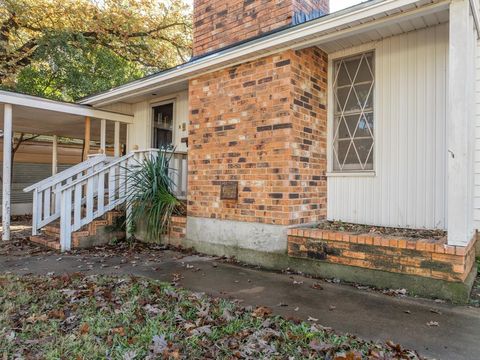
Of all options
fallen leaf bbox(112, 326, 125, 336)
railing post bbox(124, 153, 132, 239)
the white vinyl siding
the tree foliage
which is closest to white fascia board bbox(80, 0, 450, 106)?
the white vinyl siding

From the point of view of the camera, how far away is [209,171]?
5203 millimetres

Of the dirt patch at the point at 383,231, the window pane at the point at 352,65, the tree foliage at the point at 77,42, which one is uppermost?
the tree foliage at the point at 77,42

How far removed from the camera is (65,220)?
5.45 m

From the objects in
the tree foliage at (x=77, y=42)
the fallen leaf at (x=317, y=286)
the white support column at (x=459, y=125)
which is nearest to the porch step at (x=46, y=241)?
the fallen leaf at (x=317, y=286)

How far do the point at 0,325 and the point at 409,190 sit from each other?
14.2 feet

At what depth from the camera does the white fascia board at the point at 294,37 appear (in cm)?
351

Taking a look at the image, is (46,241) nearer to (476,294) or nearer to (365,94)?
(365,94)

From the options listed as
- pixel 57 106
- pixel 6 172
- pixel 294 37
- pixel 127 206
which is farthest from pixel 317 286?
pixel 57 106

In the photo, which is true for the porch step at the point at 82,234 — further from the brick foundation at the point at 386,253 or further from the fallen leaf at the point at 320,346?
the fallen leaf at the point at 320,346

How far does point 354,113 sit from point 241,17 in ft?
10.0

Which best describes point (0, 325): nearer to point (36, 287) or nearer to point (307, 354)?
point (36, 287)

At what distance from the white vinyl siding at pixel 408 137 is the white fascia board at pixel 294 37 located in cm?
86

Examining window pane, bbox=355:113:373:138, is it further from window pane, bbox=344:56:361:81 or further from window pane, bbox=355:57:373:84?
window pane, bbox=344:56:361:81

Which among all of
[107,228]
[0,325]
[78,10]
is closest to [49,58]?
[78,10]
